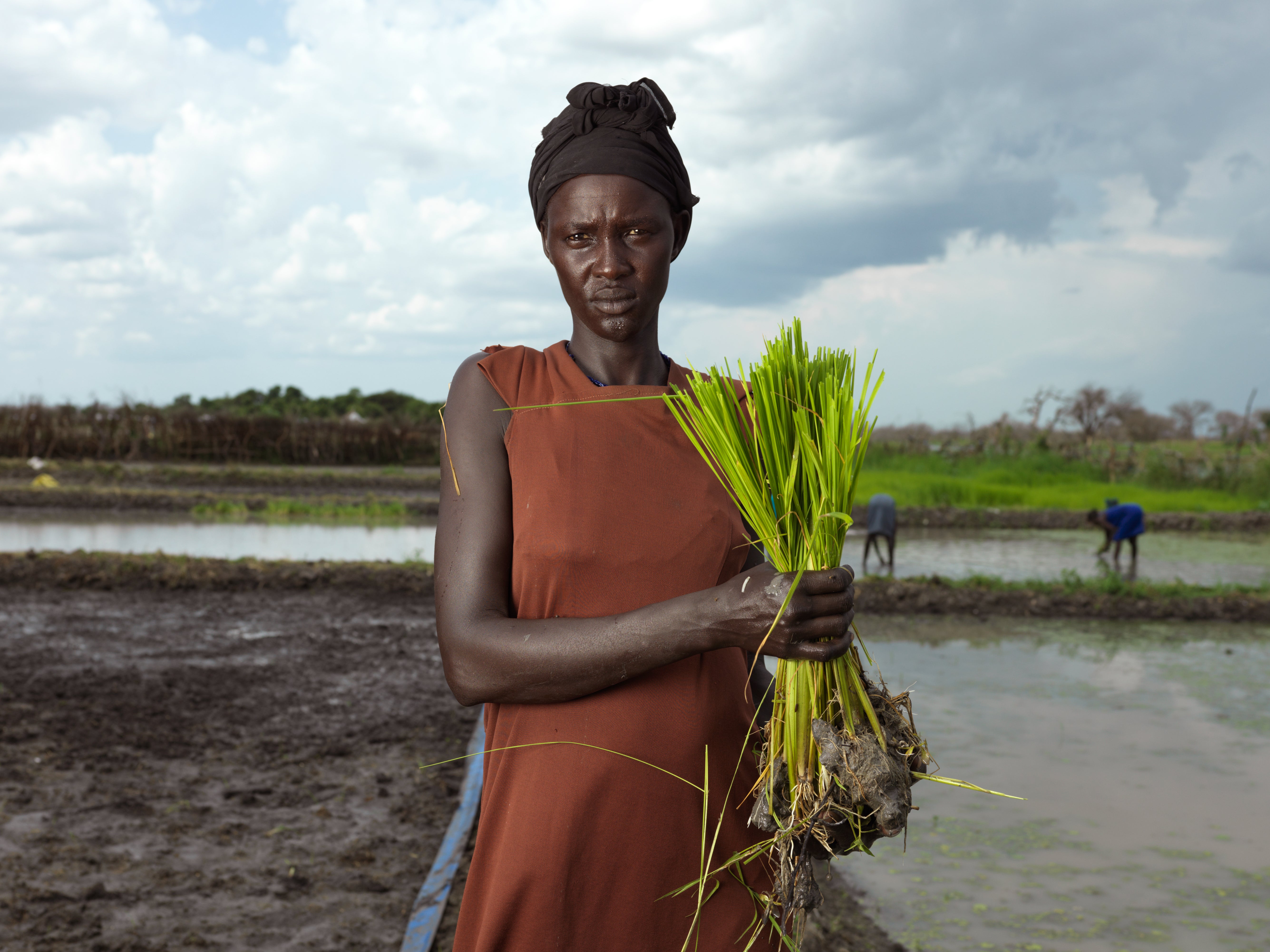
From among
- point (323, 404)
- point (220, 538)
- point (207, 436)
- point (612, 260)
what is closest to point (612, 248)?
point (612, 260)

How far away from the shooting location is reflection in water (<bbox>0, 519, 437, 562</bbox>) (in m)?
11.9

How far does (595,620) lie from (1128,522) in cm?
1338

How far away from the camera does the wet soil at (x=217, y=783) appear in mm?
3111

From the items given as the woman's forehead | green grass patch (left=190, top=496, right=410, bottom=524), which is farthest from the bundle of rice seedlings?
green grass patch (left=190, top=496, right=410, bottom=524)

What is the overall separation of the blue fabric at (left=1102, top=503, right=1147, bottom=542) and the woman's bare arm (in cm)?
1311

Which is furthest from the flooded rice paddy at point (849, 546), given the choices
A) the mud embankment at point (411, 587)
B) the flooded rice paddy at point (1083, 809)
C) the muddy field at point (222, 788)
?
the muddy field at point (222, 788)

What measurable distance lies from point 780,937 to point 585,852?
0.99 feet

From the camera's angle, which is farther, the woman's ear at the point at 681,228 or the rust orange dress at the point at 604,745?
the woman's ear at the point at 681,228

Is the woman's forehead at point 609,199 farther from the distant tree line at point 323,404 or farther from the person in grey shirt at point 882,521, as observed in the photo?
the distant tree line at point 323,404

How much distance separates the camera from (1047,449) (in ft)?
90.5

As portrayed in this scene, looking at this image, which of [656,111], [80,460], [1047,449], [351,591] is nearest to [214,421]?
[80,460]

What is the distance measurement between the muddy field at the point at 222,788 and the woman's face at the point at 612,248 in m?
2.38

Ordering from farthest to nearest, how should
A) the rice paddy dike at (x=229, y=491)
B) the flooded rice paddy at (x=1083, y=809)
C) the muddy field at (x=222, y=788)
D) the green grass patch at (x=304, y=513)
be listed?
the rice paddy dike at (x=229, y=491) → the green grass patch at (x=304, y=513) → the flooded rice paddy at (x=1083, y=809) → the muddy field at (x=222, y=788)

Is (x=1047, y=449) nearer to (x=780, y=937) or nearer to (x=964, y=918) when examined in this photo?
(x=964, y=918)
